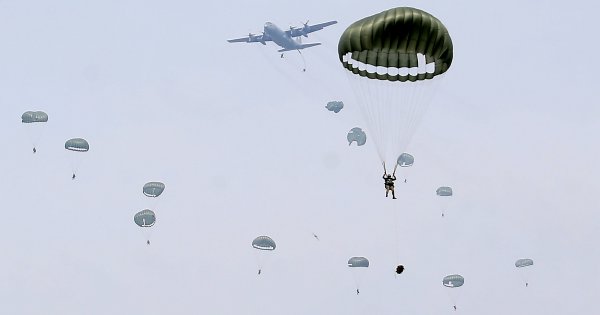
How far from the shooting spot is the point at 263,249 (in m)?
78.7

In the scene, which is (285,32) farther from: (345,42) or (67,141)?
Answer: (345,42)

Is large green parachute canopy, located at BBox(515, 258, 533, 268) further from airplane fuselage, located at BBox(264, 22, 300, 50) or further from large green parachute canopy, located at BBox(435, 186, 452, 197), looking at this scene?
airplane fuselage, located at BBox(264, 22, 300, 50)

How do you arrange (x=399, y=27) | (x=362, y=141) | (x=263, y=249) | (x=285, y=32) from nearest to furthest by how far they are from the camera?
(x=399, y=27)
(x=263, y=249)
(x=362, y=141)
(x=285, y=32)

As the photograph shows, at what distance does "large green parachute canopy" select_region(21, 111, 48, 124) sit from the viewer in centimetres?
8169

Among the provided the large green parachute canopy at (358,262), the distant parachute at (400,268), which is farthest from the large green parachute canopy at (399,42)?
the large green parachute canopy at (358,262)

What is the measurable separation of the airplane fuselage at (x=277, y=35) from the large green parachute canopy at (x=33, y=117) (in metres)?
34.2

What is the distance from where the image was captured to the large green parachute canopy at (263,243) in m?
79.0

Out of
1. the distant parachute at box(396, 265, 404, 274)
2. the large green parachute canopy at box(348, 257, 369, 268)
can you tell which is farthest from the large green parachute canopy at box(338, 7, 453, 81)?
the large green parachute canopy at box(348, 257, 369, 268)

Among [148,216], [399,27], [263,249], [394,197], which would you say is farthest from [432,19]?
[148,216]

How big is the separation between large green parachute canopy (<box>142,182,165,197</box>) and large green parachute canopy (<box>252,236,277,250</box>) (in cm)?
796

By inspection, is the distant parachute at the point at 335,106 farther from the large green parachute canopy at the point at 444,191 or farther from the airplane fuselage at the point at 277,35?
the airplane fuselage at the point at 277,35

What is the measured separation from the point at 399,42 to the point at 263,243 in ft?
94.7

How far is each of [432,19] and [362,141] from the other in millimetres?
35508

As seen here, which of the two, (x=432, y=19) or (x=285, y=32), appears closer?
(x=432, y=19)
